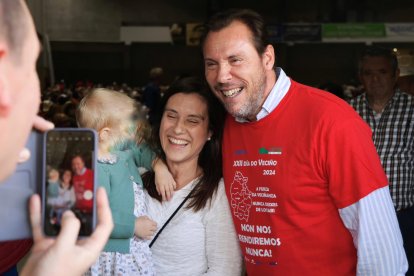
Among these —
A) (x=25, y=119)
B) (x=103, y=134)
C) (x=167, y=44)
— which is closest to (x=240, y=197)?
(x=103, y=134)

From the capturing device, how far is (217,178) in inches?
78.9

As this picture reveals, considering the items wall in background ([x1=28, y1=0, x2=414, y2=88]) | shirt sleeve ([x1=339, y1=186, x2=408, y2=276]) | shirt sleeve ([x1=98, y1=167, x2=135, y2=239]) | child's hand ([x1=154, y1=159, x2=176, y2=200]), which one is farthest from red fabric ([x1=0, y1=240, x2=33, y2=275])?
wall in background ([x1=28, y1=0, x2=414, y2=88])

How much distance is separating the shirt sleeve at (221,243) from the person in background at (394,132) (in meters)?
1.79

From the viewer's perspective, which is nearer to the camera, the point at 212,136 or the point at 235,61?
the point at 235,61

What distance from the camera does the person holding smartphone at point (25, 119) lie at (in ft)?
2.15

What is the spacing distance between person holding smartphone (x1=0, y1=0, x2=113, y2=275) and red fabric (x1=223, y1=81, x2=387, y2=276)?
98 centimetres

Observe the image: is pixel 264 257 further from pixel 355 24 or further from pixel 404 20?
pixel 404 20

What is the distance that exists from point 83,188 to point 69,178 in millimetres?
29

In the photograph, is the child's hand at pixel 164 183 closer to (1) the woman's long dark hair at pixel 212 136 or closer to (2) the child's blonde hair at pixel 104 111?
(1) the woman's long dark hair at pixel 212 136

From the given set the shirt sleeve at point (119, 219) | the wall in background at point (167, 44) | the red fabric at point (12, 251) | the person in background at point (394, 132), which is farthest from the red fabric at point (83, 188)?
the wall in background at point (167, 44)

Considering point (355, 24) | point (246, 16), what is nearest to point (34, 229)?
point (246, 16)

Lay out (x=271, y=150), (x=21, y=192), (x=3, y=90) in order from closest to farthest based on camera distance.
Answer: (x=3, y=90) → (x=21, y=192) → (x=271, y=150)

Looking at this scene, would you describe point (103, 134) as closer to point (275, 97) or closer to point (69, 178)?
point (275, 97)

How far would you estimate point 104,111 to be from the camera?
1854mm
